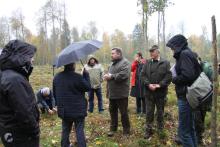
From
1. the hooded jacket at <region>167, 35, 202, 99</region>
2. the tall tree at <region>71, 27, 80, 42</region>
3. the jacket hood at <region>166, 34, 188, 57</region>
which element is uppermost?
the tall tree at <region>71, 27, 80, 42</region>

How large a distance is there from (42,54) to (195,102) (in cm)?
6709

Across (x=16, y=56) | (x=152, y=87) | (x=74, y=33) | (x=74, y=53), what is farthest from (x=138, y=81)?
(x=74, y=33)

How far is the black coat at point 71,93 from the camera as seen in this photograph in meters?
6.18

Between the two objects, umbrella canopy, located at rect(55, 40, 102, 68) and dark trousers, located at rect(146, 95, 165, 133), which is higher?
umbrella canopy, located at rect(55, 40, 102, 68)

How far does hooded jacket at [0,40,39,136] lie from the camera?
3979 millimetres

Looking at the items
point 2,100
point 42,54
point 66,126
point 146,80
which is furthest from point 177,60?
point 42,54

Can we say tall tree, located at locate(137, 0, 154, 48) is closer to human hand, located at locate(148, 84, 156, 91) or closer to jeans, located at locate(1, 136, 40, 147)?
human hand, located at locate(148, 84, 156, 91)

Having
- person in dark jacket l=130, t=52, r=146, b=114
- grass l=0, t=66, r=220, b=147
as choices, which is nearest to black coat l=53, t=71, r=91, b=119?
grass l=0, t=66, r=220, b=147

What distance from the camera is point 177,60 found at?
19.1ft

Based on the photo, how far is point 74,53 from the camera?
6.07 m

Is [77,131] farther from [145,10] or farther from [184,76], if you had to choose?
[145,10]

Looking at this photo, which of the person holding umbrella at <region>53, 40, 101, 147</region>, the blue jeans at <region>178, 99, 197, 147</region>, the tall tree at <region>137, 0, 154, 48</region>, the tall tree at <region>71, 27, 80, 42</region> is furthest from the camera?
the tall tree at <region>71, 27, 80, 42</region>

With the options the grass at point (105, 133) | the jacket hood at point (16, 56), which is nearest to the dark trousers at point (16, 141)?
the jacket hood at point (16, 56)

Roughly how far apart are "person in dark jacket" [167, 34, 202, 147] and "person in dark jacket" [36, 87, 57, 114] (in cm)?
517
